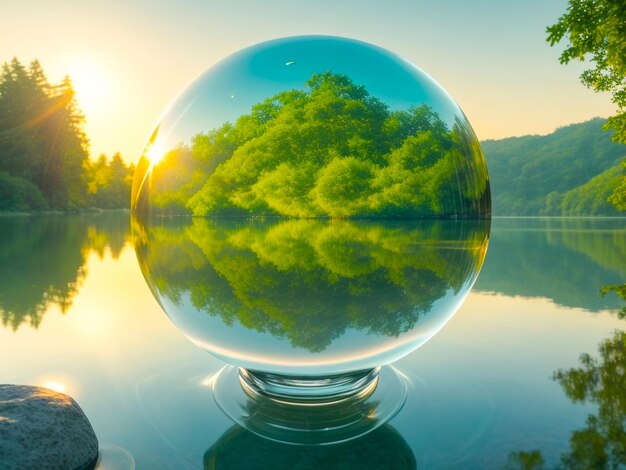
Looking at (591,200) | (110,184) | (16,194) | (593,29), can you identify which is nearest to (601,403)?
(593,29)

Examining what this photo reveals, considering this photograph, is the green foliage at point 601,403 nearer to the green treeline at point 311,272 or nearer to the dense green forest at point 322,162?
the green treeline at point 311,272

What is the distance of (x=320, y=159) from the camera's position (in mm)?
3480

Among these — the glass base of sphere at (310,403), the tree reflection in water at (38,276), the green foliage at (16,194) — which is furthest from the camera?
the green foliage at (16,194)

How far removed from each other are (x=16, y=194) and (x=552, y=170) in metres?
149

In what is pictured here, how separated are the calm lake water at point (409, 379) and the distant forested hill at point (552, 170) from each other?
13374cm

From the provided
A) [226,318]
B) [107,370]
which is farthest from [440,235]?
[107,370]

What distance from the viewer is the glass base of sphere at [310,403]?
12.1 feet

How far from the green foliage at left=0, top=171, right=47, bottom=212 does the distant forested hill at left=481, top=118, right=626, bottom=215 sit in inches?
4640

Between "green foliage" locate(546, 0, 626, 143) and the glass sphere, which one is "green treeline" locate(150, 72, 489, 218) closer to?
the glass sphere

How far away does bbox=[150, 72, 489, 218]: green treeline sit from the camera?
352 centimetres

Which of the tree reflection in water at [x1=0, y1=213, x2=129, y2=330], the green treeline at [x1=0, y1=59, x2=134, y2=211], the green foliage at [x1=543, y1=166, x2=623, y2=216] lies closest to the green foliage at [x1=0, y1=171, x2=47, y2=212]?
the green treeline at [x1=0, y1=59, x2=134, y2=211]

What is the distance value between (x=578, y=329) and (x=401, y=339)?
448 cm

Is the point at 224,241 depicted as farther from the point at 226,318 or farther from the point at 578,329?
the point at 578,329

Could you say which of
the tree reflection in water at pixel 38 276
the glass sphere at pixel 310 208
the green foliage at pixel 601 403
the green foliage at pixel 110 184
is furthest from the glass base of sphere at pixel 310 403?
the green foliage at pixel 110 184
